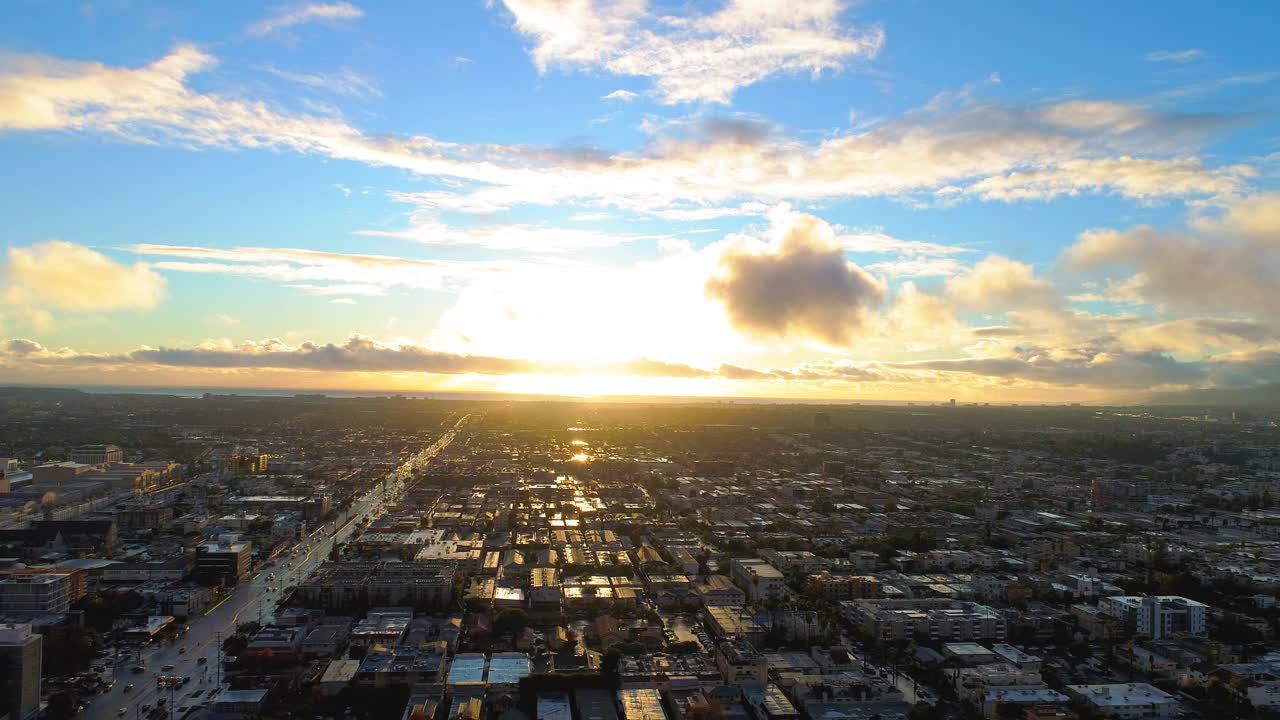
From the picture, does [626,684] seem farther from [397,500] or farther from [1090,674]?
[397,500]

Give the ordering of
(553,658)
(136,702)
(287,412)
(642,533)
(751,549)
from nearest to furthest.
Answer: (136,702) < (553,658) < (751,549) < (642,533) < (287,412)

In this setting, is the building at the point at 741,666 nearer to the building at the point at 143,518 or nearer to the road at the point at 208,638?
the road at the point at 208,638

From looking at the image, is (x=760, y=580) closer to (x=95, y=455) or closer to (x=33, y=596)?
(x=33, y=596)

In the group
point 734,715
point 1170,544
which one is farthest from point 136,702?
point 1170,544

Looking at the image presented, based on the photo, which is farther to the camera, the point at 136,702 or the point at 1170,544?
the point at 1170,544

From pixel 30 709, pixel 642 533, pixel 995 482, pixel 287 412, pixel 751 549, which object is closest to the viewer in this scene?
pixel 30 709

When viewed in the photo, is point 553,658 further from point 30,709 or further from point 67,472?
point 67,472

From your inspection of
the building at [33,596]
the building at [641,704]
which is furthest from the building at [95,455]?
the building at [641,704]
